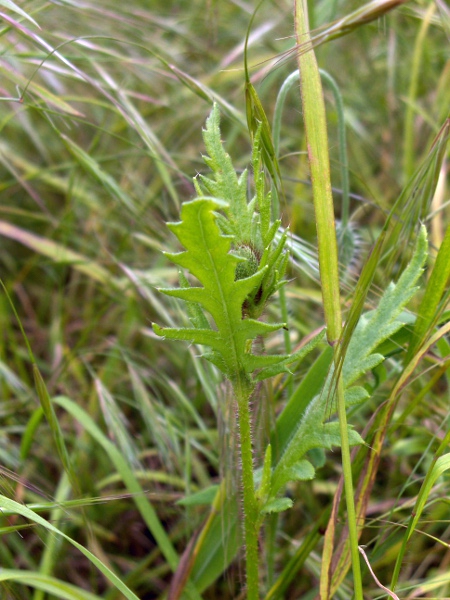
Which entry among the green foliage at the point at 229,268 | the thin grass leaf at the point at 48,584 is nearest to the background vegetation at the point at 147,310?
the thin grass leaf at the point at 48,584

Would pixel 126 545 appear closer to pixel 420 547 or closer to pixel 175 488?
pixel 175 488

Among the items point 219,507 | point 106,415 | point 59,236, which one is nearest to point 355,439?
point 219,507

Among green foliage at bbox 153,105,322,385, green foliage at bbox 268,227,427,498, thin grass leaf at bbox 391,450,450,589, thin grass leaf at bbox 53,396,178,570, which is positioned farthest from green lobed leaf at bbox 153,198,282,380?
thin grass leaf at bbox 53,396,178,570

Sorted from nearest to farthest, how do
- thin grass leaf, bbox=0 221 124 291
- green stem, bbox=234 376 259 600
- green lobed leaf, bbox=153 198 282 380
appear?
green lobed leaf, bbox=153 198 282 380 < green stem, bbox=234 376 259 600 < thin grass leaf, bbox=0 221 124 291

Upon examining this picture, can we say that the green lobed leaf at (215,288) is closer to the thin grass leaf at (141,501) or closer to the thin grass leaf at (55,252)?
the thin grass leaf at (141,501)

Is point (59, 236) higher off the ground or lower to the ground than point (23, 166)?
lower

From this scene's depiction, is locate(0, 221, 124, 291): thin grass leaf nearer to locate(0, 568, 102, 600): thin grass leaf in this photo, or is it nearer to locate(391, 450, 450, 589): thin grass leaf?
locate(0, 568, 102, 600): thin grass leaf

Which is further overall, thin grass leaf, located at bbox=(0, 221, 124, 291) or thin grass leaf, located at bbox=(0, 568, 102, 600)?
thin grass leaf, located at bbox=(0, 221, 124, 291)
